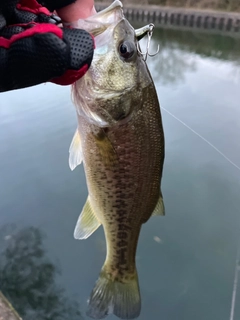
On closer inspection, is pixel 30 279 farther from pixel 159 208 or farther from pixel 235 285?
pixel 159 208

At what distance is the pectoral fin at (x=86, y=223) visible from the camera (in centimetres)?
152

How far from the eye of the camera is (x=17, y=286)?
3.49 m

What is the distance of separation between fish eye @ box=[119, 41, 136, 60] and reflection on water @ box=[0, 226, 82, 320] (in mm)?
2705

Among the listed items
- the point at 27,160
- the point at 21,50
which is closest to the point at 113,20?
the point at 21,50

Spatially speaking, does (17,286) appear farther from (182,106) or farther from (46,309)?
(182,106)

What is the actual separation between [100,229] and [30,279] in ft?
2.98

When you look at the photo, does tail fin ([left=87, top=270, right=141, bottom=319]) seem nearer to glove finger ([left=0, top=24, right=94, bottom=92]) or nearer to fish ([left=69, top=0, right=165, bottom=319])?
fish ([left=69, top=0, right=165, bottom=319])

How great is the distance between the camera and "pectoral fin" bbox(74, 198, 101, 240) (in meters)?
1.52

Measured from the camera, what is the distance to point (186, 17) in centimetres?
1608

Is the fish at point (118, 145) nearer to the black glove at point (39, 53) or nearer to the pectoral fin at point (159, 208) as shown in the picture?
the pectoral fin at point (159, 208)

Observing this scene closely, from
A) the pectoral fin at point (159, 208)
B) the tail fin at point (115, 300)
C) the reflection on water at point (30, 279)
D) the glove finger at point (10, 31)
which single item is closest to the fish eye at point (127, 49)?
the glove finger at point (10, 31)

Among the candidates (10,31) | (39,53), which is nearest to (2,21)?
→ (10,31)

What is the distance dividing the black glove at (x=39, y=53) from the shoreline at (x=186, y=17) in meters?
14.5

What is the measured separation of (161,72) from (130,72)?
24.6ft
